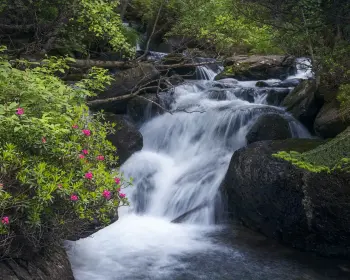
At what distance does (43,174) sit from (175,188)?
550cm

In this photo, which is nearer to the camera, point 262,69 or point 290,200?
point 290,200

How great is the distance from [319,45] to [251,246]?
6.18 m

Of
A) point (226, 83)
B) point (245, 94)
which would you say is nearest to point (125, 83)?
point (245, 94)

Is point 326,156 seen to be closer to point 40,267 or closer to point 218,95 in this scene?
point 40,267

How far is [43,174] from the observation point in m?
3.71

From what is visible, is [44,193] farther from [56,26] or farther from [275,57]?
[275,57]

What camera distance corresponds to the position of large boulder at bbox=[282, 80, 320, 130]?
10.1 meters

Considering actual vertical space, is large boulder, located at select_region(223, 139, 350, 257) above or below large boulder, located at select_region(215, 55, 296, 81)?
below

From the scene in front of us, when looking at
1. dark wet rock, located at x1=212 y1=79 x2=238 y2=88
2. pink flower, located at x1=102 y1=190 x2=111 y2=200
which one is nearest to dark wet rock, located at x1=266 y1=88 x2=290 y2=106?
dark wet rock, located at x1=212 y1=79 x2=238 y2=88

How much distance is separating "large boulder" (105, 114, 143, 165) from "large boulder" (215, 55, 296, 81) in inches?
211

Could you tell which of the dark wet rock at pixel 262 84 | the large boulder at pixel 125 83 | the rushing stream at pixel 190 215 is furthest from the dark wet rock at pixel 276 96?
the large boulder at pixel 125 83

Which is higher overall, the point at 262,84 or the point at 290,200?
the point at 262,84

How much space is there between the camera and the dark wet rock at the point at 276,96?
1202 centimetres

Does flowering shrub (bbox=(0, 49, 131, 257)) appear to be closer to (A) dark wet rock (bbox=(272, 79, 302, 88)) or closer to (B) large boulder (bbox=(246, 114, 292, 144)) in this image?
(B) large boulder (bbox=(246, 114, 292, 144))
